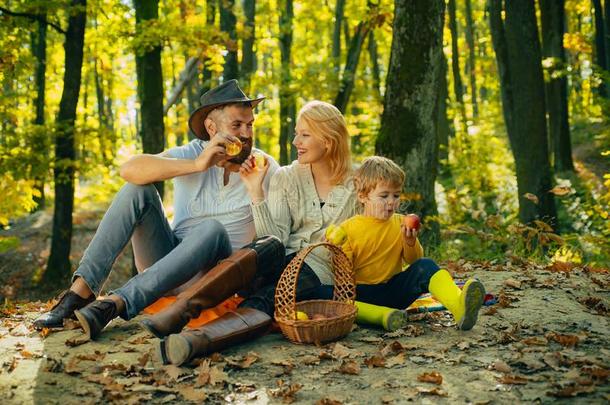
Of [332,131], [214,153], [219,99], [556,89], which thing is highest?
[556,89]

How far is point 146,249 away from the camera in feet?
15.7

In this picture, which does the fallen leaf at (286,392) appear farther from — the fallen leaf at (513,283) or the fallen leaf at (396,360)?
the fallen leaf at (513,283)

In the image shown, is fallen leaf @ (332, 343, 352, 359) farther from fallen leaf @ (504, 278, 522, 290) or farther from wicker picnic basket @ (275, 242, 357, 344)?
fallen leaf @ (504, 278, 522, 290)

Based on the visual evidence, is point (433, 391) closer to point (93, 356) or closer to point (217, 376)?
point (217, 376)

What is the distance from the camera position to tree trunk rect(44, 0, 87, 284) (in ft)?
35.8

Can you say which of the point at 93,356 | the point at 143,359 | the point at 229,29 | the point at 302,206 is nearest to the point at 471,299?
the point at 302,206

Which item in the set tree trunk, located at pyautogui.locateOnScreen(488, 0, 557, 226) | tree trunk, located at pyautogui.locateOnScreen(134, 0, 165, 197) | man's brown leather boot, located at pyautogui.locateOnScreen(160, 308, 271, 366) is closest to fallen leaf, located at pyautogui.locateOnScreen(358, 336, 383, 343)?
man's brown leather boot, located at pyautogui.locateOnScreen(160, 308, 271, 366)

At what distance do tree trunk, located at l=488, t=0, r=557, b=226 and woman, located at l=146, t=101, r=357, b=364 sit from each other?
5835 mm

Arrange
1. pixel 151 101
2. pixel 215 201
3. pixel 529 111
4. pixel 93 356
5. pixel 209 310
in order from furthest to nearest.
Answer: pixel 151 101 → pixel 529 111 → pixel 215 201 → pixel 209 310 → pixel 93 356

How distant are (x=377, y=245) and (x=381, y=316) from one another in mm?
491

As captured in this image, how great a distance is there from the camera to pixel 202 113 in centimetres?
491

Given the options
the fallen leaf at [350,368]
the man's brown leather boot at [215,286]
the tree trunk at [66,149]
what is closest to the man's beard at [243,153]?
the man's brown leather boot at [215,286]

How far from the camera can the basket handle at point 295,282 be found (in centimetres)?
416

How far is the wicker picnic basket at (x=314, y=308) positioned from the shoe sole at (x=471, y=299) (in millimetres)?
718
